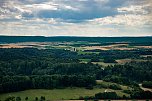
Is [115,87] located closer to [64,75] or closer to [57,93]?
[57,93]

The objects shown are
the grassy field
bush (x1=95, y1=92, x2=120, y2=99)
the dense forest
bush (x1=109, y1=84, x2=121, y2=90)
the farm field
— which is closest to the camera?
bush (x1=95, y1=92, x2=120, y2=99)

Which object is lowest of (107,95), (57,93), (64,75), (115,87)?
(57,93)

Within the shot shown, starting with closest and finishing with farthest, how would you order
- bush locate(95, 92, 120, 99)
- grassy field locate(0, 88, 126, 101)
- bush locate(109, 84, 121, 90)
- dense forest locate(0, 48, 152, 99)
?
bush locate(95, 92, 120, 99) < grassy field locate(0, 88, 126, 101) < bush locate(109, 84, 121, 90) < dense forest locate(0, 48, 152, 99)

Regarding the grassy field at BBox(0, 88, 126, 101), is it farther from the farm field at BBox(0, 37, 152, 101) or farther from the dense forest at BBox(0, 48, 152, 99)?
the dense forest at BBox(0, 48, 152, 99)

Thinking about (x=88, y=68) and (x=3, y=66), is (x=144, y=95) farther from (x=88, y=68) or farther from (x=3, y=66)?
(x=3, y=66)

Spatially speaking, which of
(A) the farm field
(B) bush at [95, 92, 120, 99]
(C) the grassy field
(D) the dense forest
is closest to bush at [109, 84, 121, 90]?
(A) the farm field

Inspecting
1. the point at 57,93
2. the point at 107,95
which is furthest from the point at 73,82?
the point at 107,95

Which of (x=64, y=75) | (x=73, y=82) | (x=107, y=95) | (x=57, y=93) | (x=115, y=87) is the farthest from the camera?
(x=64, y=75)

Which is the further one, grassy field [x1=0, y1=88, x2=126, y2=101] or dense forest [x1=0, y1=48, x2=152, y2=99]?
dense forest [x1=0, y1=48, x2=152, y2=99]

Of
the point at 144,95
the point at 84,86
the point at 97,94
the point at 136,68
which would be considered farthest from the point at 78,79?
the point at 136,68

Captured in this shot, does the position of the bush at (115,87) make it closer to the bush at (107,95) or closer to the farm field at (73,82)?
the farm field at (73,82)

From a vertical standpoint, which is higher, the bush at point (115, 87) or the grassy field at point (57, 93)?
the bush at point (115, 87)

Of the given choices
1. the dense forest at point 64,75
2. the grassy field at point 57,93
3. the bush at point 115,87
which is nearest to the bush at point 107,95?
the dense forest at point 64,75
